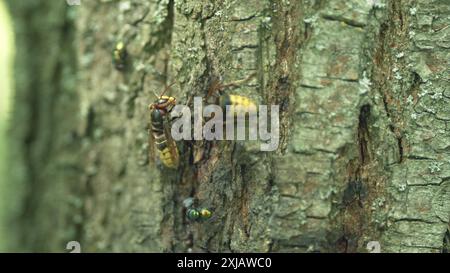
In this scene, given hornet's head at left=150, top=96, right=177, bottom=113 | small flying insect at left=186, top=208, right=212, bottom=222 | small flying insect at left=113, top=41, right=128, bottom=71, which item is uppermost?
small flying insect at left=113, top=41, right=128, bottom=71

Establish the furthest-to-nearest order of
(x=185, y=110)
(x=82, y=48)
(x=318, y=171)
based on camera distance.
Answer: (x=82, y=48) → (x=185, y=110) → (x=318, y=171)

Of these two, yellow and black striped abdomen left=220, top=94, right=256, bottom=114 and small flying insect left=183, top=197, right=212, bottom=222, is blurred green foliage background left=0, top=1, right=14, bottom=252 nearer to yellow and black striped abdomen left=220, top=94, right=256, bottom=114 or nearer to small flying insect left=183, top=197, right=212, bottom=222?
small flying insect left=183, top=197, right=212, bottom=222

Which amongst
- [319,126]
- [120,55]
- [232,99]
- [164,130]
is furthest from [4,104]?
[319,126]

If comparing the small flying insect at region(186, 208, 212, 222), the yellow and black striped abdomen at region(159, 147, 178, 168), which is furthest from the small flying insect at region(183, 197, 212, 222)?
the yellow and black striped abdomen at region(159, 147, 178, 168)

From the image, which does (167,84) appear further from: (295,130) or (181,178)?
(295,130)
